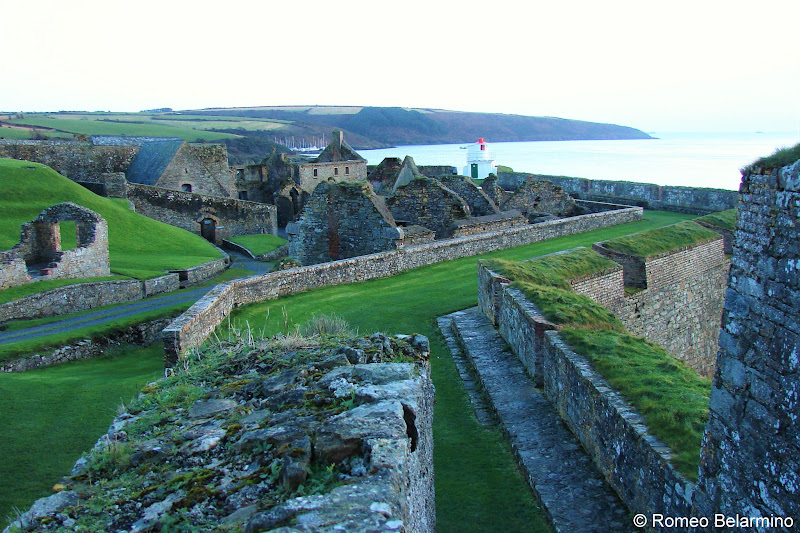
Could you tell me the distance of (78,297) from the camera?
18750 millimetres

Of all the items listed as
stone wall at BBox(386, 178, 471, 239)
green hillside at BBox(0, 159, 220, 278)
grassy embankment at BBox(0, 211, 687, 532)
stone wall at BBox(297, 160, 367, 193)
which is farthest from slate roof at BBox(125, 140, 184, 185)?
grassy embankment at BBox(0, 211, 687, 532)

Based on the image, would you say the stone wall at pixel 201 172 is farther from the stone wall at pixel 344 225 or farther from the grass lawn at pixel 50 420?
the grass lawn at pixel 50 420

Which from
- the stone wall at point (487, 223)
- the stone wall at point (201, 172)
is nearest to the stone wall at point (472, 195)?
the stone wall at point (487, 223)

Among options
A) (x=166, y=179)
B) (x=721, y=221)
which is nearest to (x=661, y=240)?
(x=721, y=221)

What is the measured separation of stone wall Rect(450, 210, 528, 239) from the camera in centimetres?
2038

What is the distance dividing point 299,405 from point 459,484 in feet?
9.99

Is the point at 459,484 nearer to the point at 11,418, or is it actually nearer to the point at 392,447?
the point at 392,447

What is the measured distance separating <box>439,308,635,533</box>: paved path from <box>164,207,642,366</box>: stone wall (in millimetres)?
4795

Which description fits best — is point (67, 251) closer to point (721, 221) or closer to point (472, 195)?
point (472, 195)

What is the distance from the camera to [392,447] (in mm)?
3516

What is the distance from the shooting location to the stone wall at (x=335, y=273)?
10.2m

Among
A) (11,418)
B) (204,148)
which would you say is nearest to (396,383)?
(11,418)

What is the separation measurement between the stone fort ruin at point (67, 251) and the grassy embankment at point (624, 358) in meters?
15.5

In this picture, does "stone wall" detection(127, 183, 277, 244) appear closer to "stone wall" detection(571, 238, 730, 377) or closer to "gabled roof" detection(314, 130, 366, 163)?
"gabled roof" detection(314, 130, 366, 163)
